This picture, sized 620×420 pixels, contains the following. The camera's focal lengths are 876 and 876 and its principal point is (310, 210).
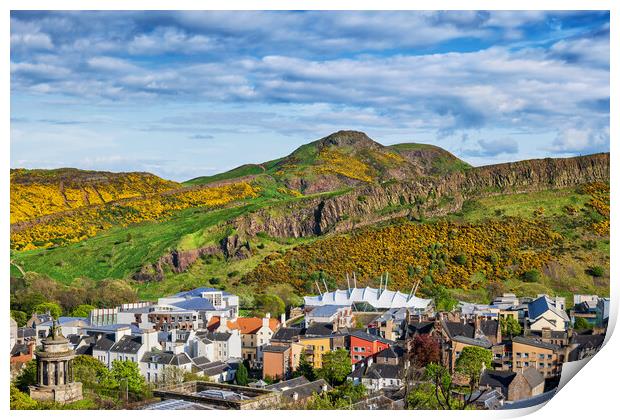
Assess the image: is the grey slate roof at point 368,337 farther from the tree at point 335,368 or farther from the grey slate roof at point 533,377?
the grey slate roof at point 533,377

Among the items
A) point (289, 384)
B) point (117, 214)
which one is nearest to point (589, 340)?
point (289, 384)

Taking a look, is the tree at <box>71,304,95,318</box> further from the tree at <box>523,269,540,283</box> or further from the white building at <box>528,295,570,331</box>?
the tree at <box>523,269,540,283</box>

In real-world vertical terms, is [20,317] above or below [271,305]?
below

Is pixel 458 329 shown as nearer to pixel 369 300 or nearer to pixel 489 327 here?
pixel 489 327

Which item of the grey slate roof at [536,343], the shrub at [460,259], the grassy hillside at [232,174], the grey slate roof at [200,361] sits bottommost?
the grey slate roof at [200,361]

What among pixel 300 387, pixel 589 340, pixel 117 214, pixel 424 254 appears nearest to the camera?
pixel 300 387

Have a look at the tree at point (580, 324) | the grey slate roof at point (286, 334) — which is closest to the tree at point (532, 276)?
the tree at point (580, 324)
